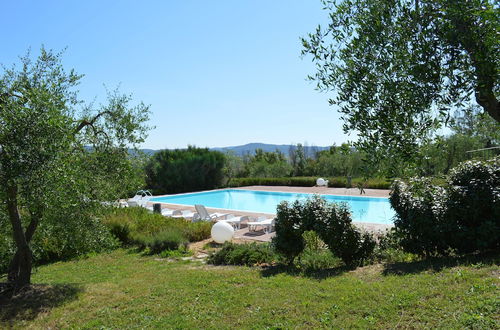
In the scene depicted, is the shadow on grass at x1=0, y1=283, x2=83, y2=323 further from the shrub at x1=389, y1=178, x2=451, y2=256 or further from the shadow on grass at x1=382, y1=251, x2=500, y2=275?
the shrub at x1=389, y1=178, x2=451, y2=256

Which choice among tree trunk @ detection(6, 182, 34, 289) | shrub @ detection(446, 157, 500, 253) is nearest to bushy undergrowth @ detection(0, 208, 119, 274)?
tree trunk @ detection(6, 182, 34, 289)

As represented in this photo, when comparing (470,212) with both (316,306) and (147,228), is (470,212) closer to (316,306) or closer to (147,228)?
(316,306)

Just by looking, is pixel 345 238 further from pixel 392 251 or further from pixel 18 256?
pixel 18 256

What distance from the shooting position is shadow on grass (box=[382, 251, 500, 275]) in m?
5.64

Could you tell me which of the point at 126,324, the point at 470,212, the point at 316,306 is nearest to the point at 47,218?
the point at 126,324

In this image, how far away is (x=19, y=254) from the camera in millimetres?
6270

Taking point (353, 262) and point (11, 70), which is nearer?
point (11, 70)

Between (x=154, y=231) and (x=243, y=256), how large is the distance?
4652 millimetres

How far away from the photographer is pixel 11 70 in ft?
21.0

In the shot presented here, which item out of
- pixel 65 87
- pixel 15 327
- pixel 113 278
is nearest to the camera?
pixel 15 327

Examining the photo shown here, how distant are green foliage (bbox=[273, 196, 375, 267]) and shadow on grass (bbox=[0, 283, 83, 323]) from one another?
398 cm

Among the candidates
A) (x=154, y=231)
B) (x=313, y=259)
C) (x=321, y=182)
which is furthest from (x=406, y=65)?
(x=321, y=182)

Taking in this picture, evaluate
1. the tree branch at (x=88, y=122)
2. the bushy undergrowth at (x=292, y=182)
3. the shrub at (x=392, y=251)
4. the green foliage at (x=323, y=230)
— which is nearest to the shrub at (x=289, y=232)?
the green foliage at (x=323, y=230)

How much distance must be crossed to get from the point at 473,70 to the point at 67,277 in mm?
8562
